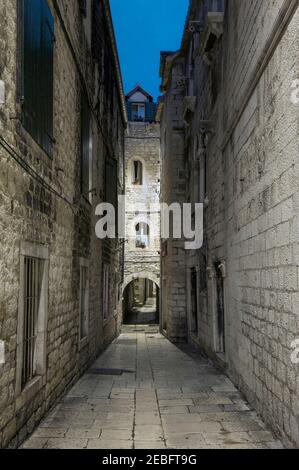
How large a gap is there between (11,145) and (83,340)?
5.06 m

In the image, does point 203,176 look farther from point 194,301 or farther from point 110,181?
point 194,301

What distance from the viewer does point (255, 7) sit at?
5.42 meters

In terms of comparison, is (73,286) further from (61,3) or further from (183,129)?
(183,129)

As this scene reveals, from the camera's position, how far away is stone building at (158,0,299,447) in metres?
4.11

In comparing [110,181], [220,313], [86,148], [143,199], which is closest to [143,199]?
[143,199]

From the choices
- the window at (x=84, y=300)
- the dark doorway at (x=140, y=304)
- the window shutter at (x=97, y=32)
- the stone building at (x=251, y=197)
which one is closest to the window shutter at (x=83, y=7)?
the window shutter at (x=97, y=32)

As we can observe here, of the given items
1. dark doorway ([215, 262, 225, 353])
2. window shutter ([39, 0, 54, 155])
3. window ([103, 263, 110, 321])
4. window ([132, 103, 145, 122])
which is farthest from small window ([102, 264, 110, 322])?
window ([132, 103, 145, 122])

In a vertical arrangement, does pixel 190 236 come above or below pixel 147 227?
below

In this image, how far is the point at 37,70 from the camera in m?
4.91

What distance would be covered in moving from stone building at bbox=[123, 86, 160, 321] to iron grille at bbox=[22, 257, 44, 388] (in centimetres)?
1695

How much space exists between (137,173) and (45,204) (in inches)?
718

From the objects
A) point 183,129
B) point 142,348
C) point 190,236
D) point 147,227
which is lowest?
point 142,348

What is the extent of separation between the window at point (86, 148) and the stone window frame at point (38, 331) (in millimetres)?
3015
